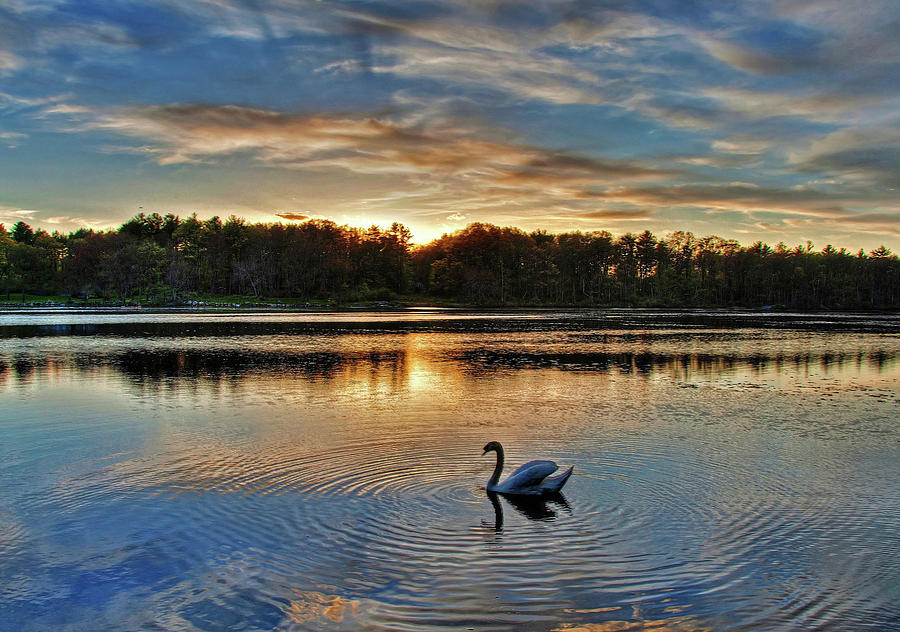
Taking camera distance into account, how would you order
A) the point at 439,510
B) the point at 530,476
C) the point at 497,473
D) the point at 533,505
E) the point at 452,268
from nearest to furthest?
the point at 439,510
the point at 533,505
the point at 530,476
the point at 497,473
the point at 452,268

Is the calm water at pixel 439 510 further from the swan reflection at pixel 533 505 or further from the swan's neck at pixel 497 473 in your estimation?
the swan's neck at pixel 497 473

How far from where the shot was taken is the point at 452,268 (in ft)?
516

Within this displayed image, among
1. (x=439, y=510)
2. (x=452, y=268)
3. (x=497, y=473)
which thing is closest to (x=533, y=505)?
(x=497, y=473)

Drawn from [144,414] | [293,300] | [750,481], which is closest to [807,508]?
[750,481]

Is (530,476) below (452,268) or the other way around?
below

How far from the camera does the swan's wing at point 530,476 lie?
394 inches

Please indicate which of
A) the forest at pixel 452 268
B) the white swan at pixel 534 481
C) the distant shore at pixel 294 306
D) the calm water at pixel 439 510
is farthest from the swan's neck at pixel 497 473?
the forest at pixel 452 268

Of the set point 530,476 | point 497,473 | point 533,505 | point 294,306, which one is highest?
point 294,306

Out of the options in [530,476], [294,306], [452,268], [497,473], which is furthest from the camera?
[452,268]

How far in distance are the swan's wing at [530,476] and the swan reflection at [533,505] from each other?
190 mm

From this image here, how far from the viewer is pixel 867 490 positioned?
35.1ft

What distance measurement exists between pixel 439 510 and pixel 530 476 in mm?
1564

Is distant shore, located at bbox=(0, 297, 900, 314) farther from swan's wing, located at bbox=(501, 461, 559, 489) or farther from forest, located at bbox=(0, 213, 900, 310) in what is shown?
swan's wing, located at bbox=(501, 461, 559, 489)

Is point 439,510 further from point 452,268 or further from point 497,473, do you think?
point 452,268
